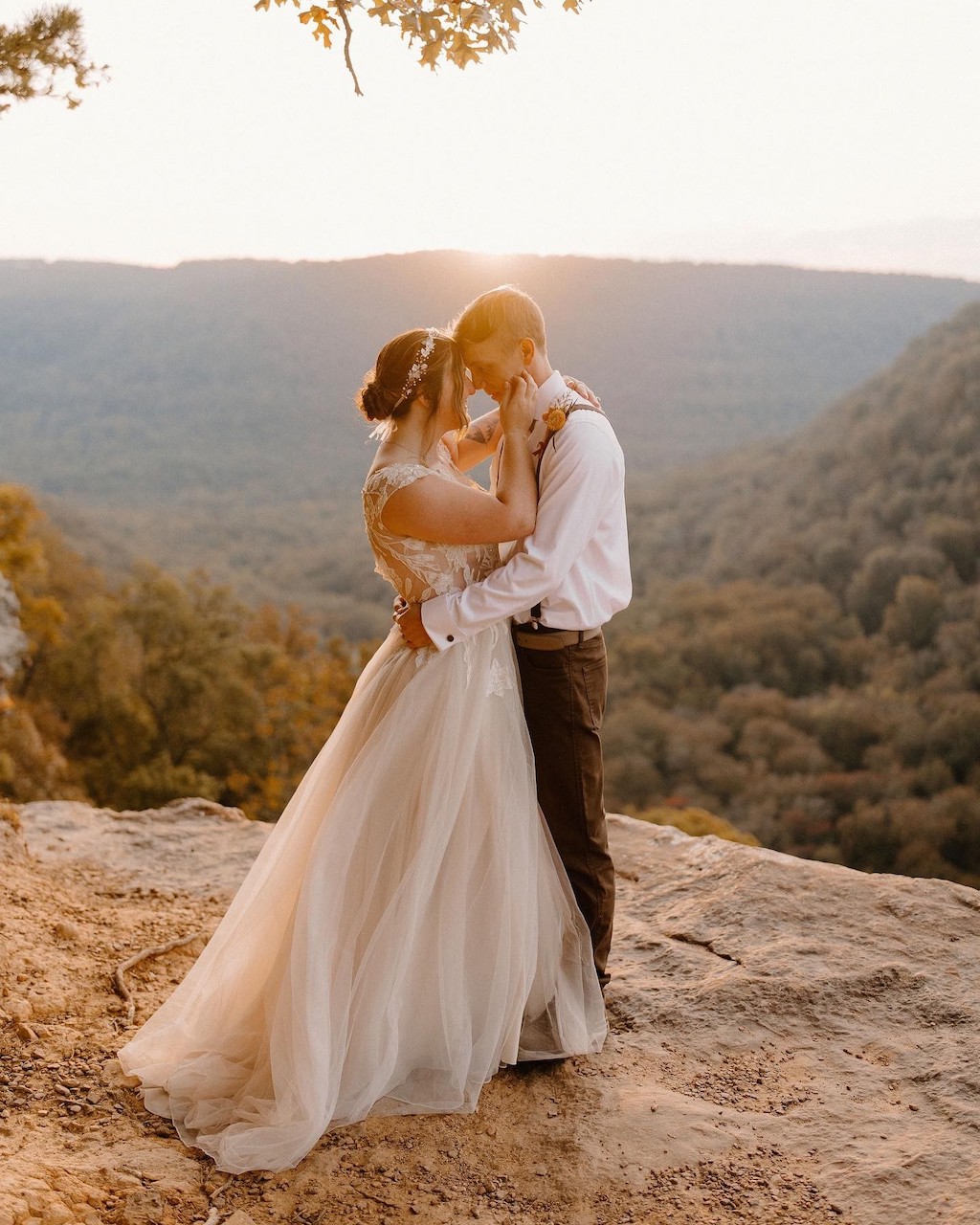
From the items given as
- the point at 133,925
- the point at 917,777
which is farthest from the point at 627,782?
the point at 133,925

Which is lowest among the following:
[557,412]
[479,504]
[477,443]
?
[479,504]

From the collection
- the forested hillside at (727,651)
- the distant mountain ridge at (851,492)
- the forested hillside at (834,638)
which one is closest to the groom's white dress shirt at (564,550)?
the forested hillside at (727,651)

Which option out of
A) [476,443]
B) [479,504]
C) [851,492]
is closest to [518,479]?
[479,504]

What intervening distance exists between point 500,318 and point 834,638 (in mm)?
29087

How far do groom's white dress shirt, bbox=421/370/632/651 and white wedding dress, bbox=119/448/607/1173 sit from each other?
14 cm

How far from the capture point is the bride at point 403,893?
9.01 ft

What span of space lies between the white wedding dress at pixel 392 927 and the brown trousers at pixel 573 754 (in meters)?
0.06

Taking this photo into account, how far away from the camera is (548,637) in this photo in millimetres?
3020

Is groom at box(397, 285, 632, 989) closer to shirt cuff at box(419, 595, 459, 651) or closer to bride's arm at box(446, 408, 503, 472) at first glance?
shirt cuff at box(419, 595, 459, 651)

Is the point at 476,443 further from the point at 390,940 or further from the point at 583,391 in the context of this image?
the point at 390,940

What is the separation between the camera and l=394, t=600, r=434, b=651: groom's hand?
2.92 m

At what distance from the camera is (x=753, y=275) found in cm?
6388

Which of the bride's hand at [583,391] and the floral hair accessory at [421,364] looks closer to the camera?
the floral hair accessory at [421,364]

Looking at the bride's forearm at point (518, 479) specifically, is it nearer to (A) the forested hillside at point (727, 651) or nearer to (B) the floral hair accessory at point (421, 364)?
(B) the floral hair accessory at point (421, 364)
